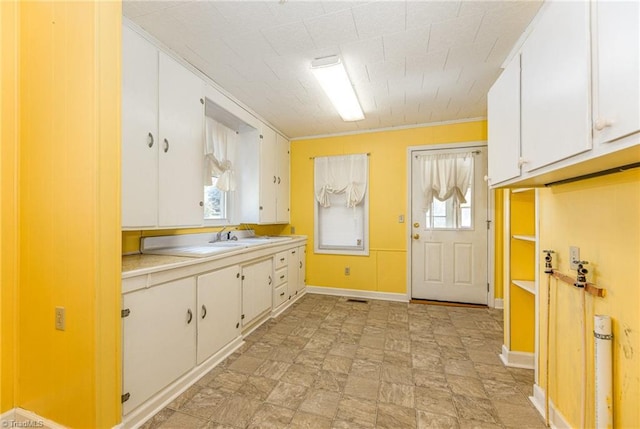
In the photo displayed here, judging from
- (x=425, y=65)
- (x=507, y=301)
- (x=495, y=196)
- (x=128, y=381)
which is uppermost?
(x=425, y=65)

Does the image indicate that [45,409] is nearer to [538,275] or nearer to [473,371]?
[473,371]

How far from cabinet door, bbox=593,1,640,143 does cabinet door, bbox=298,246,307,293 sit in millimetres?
3663

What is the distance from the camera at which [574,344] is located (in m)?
1.43

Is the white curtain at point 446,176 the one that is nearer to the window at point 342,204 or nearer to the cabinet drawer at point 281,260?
the window at point 342,204

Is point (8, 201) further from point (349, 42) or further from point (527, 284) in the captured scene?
point (527, 284)

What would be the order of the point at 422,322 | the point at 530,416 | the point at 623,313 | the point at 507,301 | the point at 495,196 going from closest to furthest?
1. the point at 623,313
2. the point at 530,416
3. the point at 507,301
4. the point at 422,322
5. the point at 495,196

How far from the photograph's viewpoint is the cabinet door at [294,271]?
383 centimetres

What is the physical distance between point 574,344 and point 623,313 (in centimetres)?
43

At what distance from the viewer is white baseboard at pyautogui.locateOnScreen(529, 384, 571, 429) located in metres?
1.50

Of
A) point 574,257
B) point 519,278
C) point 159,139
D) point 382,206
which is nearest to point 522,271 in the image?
point 519,278

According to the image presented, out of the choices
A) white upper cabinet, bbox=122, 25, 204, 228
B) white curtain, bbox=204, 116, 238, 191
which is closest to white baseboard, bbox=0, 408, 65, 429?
white upper cabinet, bbox=122, 25, 204, 228

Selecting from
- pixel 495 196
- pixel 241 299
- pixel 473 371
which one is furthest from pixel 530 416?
pixel 495 196

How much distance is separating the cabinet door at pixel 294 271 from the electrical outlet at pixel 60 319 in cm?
259

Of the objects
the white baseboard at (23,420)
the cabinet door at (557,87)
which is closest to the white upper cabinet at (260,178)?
the white baseboard at (23,420)
